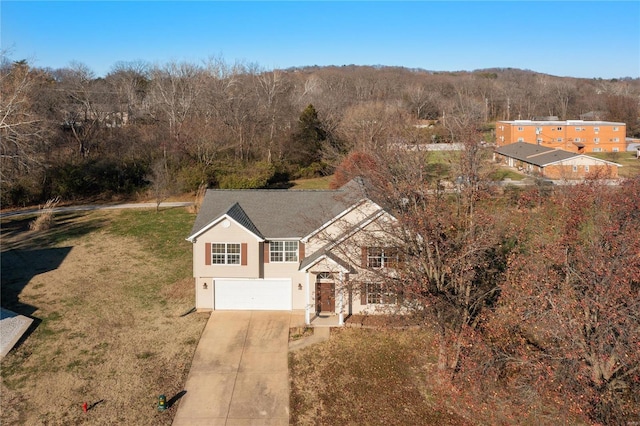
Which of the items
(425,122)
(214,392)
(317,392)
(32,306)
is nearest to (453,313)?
(317,392)

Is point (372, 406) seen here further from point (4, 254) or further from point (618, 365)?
point (4, 254)

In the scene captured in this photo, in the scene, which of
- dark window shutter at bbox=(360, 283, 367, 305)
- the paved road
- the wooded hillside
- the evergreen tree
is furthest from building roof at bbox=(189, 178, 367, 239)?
the evergreen tree

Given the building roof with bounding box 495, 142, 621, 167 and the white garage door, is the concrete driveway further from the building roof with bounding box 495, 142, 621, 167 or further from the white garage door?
the building roof with bounding box 495, 142, 621, 167

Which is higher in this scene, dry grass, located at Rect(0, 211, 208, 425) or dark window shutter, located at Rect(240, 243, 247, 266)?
dark window shutter, located at Rect(240, 243, 247, 266)

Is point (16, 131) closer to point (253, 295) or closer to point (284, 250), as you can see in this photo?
point (253, 295)

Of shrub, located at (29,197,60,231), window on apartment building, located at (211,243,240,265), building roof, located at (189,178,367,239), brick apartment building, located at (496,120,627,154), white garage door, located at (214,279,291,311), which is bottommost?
white garage door, located at (214,279,291,311)

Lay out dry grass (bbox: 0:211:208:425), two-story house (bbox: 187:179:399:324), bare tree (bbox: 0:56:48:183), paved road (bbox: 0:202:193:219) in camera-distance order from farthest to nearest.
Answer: paved road (bbox: 0:202:193:219)
bare tree (bbox: 0:56:48:183)
two-story house (bbox: 187:179:399:324)
dry grass (bbox: 0:211:208:425)

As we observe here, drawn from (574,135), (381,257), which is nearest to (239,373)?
(381,257)
